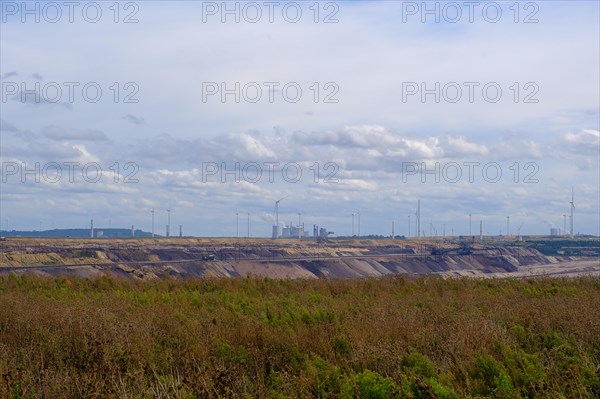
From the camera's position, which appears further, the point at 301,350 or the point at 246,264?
the point at 246,264

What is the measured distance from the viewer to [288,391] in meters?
12.7

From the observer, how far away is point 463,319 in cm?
1731

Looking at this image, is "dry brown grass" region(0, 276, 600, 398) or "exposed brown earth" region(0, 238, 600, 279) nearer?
"dry brown grass" region(0, 276, 600, 398)

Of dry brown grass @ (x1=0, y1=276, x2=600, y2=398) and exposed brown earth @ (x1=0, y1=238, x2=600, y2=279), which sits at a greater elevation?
dry brown grass @ (x1=0, y1=276, x2=600, y2=398)

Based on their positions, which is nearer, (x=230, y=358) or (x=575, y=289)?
(x=230, y=358)

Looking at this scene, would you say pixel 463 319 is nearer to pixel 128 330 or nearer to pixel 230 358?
pixel 230 358

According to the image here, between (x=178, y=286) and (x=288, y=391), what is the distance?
2101 centimetres

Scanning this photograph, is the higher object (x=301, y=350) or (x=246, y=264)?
(x=301, y=350)

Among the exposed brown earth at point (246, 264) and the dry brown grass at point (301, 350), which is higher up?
the dry brown grass at point (301, 350)

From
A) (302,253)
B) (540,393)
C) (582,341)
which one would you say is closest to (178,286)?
(582,341)

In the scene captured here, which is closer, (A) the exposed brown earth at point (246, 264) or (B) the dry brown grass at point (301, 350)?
(B) the dry brown grass at point (301, 350)

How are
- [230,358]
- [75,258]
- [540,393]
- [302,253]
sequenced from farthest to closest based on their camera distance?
1. [302,253]
2. [75,258]
3. [230,358]
4. [540,393]

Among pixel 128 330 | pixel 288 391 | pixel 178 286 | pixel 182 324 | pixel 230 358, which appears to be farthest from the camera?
pixel 178 286

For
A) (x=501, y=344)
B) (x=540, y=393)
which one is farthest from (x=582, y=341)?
(x=540, y=393)
